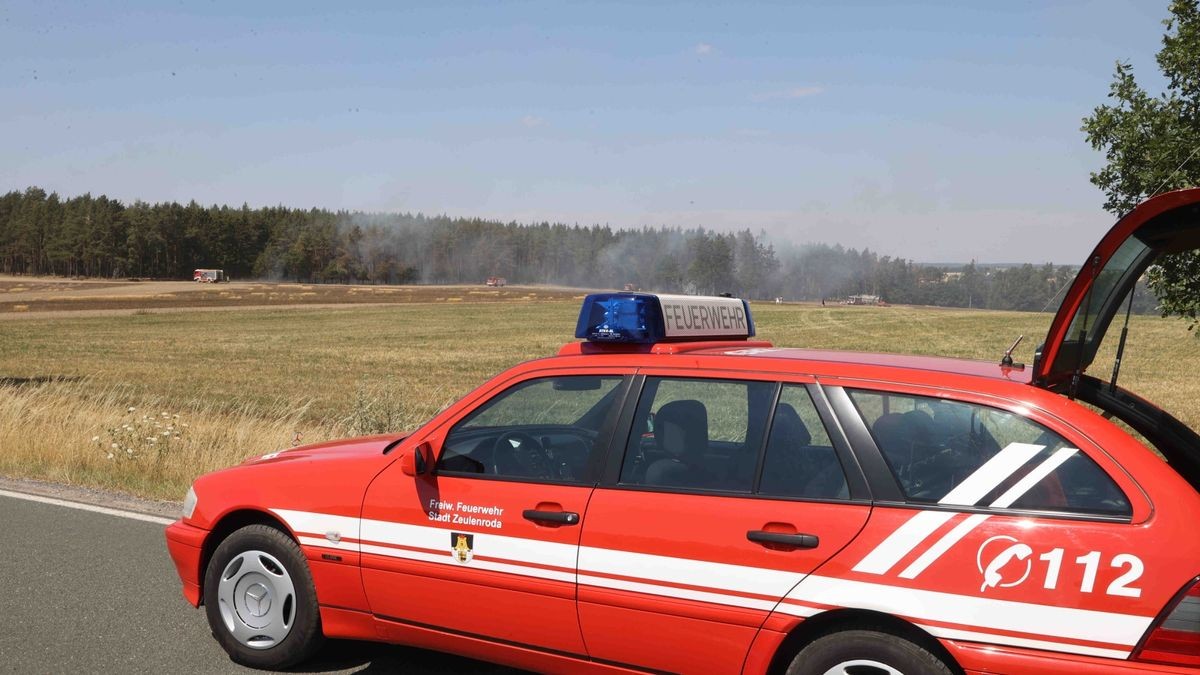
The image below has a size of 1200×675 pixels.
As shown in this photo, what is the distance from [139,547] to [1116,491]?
592 cm

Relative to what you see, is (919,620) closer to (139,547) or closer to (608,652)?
(608,652)

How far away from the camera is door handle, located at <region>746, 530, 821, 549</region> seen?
3373 mm

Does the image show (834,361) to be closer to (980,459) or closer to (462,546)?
(980,459)

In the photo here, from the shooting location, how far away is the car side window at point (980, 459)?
123 inches

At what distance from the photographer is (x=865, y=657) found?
326cm

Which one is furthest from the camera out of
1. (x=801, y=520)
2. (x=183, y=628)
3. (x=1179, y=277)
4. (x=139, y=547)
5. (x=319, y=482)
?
(x=1179, y=277)

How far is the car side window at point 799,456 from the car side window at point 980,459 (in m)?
0.18

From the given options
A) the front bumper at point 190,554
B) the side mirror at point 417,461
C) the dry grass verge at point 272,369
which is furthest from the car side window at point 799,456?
the dry grass verge at point 272,369

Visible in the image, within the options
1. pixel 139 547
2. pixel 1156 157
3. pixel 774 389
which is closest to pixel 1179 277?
pixel 1156 157

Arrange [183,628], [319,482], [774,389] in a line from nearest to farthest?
[774,389]
[319,482]
[183,628]

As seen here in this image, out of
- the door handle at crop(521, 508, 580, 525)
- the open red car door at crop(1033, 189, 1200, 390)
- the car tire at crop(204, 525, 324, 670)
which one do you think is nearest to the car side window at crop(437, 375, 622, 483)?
the door handle at crop(521, 508, 580, 525)

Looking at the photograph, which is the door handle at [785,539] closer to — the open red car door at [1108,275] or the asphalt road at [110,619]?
the open red car door at [1108,275]

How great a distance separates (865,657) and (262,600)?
108 inches

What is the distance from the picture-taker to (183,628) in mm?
5141
